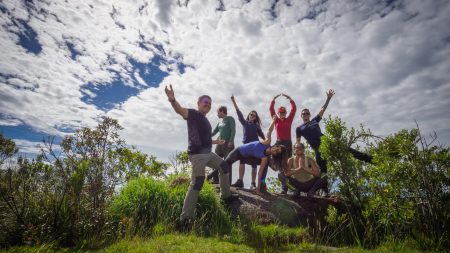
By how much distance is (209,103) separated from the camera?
619 cm

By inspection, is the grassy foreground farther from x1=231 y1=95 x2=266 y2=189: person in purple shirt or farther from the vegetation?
x1=231 y1=95 x2=266 y2=189: person in purple shirt

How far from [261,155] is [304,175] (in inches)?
60.8

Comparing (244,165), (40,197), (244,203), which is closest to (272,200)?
(244,203)

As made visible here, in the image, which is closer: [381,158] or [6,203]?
[6,203]

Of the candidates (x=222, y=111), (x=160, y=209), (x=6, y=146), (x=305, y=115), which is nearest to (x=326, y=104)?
(x=305, y=115)

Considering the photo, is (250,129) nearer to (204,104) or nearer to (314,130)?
(314,130)

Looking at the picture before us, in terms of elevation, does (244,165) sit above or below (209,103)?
below

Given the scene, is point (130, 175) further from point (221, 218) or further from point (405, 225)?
point (405, 225)

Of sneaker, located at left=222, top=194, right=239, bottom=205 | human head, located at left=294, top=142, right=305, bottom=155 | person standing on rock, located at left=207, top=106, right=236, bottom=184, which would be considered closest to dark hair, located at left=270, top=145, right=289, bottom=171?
human head, located at left=294, top=142, right=305, bottom=155

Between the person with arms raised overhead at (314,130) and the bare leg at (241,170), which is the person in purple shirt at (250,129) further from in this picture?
the person with arms raised overhead at (314,130)

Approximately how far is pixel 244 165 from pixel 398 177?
4019 mm

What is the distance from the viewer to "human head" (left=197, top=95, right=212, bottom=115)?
20.1ft

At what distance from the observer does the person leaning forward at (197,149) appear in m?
5.55

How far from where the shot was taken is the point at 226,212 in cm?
655
